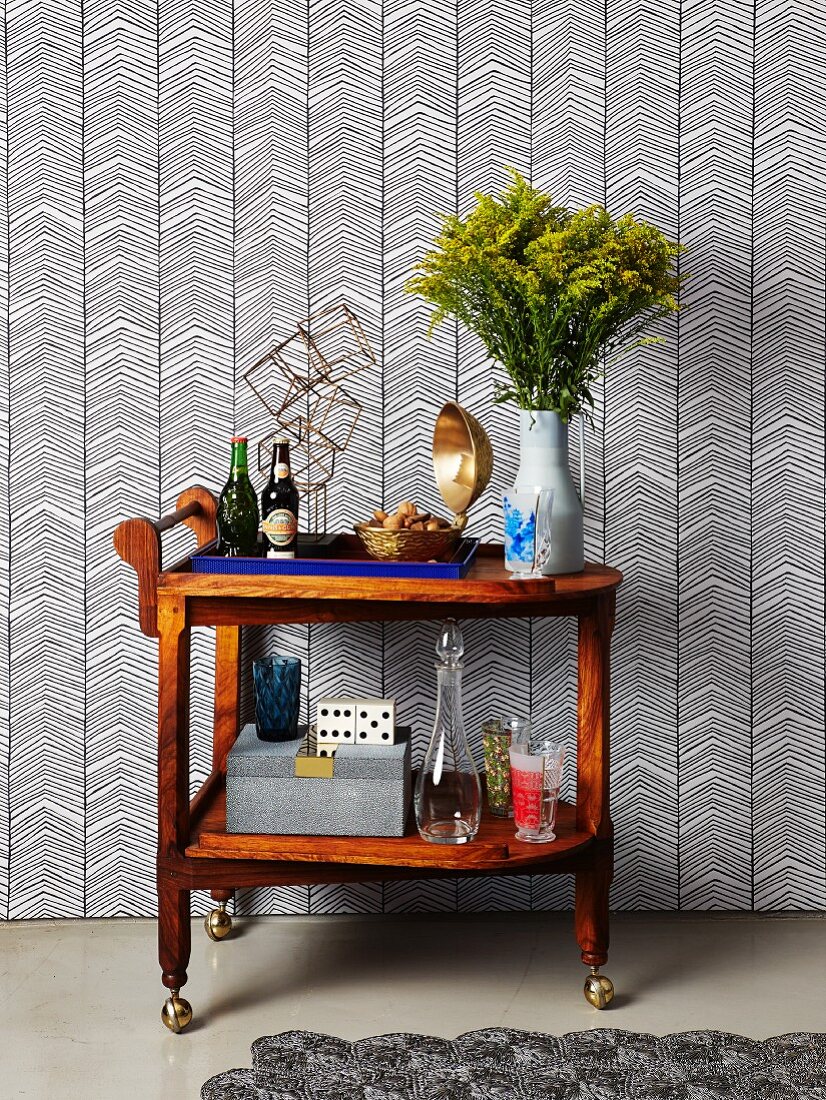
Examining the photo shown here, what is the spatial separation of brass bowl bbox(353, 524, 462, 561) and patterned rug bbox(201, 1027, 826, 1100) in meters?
0.87

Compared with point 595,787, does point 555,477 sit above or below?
above

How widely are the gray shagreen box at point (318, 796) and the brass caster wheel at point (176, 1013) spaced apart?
1.10 ft

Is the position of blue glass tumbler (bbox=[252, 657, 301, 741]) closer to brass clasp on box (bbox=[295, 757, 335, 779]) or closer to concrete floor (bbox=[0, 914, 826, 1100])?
brass clasp on box (bbox=[295, 757, 335, 779])

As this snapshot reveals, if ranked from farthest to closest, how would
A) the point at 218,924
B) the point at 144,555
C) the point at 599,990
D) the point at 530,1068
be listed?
the point at 218,924 → the point at 599,990 → the point at 144,555 → the point at 530,1068

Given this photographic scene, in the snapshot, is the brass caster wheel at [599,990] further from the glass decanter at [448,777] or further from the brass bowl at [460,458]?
the brass bowl at [460,458]

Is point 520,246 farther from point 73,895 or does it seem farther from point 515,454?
point 73,895

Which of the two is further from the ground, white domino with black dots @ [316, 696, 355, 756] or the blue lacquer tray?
the blue lacquer tray

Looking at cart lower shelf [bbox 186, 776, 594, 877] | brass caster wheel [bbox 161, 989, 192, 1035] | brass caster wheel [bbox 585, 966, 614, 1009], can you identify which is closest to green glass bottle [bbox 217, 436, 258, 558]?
cart lower shelf [bbox 186, 776, 594, 877]

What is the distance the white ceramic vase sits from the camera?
7.34 feet

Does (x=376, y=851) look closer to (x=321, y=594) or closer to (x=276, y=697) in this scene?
(x=276, y=697)

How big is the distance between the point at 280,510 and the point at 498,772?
0.69m

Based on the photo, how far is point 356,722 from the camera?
7.11 ft

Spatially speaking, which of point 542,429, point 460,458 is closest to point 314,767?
point 460,458

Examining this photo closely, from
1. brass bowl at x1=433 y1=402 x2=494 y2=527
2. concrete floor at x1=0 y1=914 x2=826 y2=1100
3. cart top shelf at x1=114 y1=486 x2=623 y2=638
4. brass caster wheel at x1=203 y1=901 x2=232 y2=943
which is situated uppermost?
brass bowl at x1=433 y1=402 x2=494 y2=527
